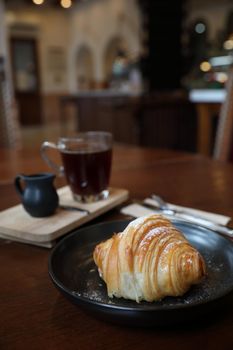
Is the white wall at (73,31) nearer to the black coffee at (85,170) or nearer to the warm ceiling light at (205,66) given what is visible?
the warm ceiling light at (205,66)

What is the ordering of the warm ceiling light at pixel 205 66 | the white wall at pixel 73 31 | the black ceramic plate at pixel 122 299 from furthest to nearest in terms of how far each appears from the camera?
the warm ceiling light at pixel 205 66 < the white wall at pixel 73 31 < the black ceramic plate at pixel 122 299

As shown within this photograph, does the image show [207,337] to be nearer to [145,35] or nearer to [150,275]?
[150,275]

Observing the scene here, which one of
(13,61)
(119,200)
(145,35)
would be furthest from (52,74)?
(119,200)

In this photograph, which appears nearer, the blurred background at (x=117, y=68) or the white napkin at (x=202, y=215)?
the white napkin at (x=202, y=215)

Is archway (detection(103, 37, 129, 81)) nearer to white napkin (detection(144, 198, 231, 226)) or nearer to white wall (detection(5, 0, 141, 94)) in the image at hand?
white wall (detection(5, 0, 141, 94))

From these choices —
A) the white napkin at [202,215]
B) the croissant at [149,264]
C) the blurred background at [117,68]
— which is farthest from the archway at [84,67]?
the croissant at [149,264]

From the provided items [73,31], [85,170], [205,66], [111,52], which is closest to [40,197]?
[85,170]
